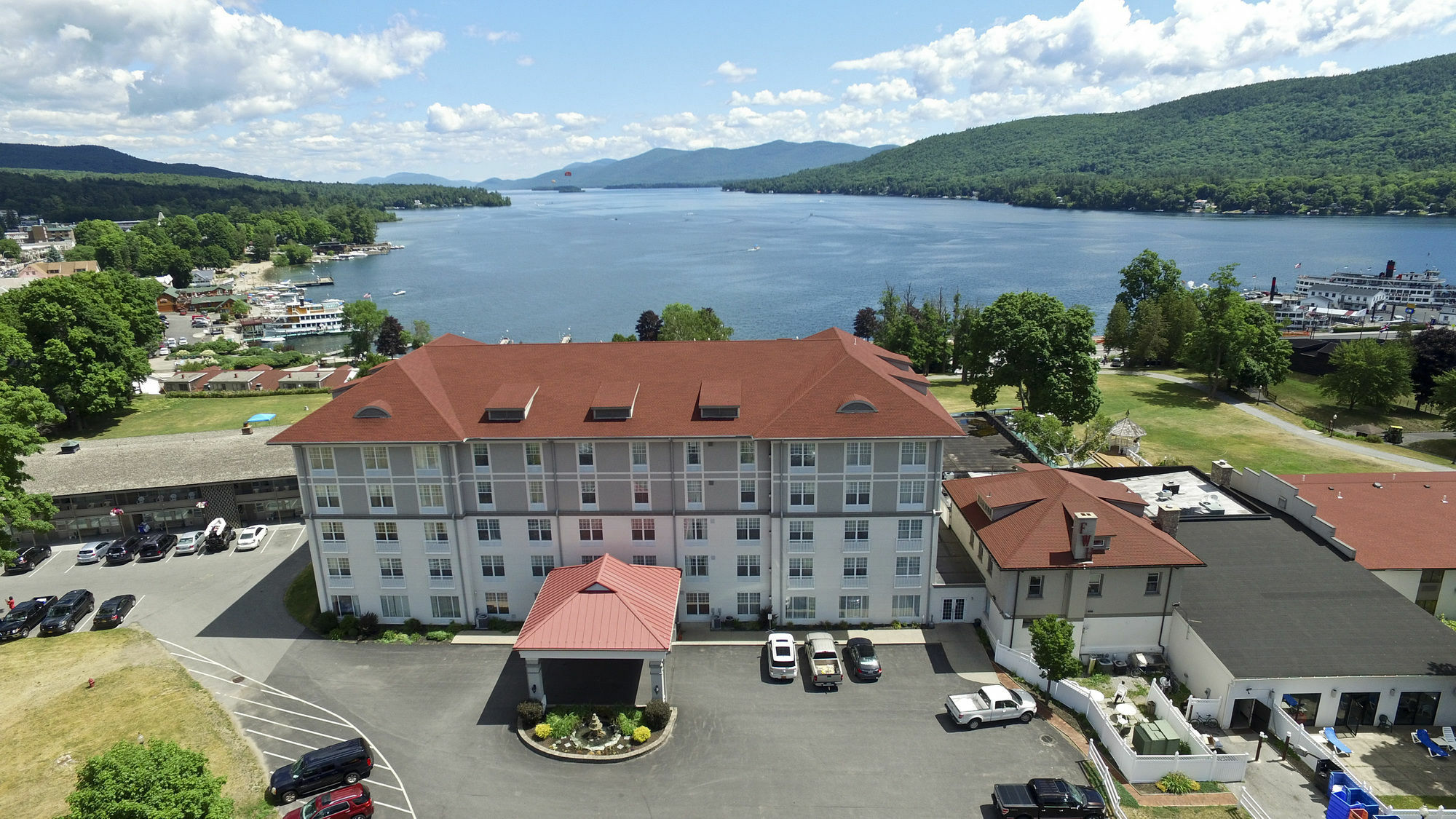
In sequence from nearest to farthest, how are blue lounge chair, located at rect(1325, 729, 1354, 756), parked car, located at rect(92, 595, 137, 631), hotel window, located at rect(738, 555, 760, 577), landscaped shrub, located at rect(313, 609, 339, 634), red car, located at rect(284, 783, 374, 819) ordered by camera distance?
red car, located at rect(284, 783, 374, 819), blue lounge chair, located at rect(1325, 729, 1354, 756), hotel window, located at rect(738, 555, 760, 577), landscaped shrub, located at rect(313, 609, 339, 634), parked car, located at rect(92, 595, 137, 631)

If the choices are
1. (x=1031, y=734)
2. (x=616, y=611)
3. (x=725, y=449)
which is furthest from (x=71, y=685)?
(x=1031, y=734)

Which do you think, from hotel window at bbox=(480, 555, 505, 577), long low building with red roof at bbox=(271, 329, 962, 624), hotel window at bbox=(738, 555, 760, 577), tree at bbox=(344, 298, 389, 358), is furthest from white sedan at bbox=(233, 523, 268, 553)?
tree at bbox=(344, 298, 389, 358)

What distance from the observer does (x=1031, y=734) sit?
30.3 m

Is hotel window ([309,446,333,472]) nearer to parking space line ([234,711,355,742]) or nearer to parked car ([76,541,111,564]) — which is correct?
parking space line ([234,711,355,742])

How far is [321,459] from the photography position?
3706 cm

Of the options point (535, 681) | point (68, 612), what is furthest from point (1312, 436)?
point (68, 612)

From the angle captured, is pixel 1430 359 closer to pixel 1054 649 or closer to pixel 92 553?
pixel 1054 649

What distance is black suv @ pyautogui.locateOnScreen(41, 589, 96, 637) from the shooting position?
127ft

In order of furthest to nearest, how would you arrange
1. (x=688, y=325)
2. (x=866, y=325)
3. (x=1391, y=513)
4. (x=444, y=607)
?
(x=866, y=325) < (x=688, y=325) < (x=1391, y=513) < (x=444, y=607)

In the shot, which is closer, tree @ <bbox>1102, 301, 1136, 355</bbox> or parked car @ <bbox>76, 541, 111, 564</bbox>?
parked car @ <bbox>76, 541, 111, 564</bbox>

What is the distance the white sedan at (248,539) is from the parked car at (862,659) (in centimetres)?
3746

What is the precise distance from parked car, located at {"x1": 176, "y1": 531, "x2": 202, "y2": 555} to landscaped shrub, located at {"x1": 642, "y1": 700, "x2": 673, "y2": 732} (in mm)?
34496

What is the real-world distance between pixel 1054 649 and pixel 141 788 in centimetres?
3093

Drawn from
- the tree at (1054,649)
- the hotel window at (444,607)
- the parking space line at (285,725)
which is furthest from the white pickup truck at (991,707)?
the parking space line at (285,725)
